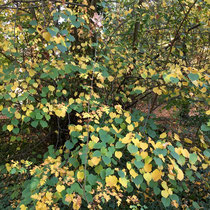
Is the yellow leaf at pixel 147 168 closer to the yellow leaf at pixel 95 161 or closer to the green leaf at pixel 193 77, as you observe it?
the yellow leaf at pixel 95 161

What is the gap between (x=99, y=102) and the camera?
1984 mm

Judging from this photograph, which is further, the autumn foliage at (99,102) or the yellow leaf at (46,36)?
the autumn foliage at (99,102)

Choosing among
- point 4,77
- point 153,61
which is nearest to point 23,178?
point 4,77

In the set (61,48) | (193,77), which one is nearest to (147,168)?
(193,77)

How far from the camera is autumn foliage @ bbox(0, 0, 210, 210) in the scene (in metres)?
1.45

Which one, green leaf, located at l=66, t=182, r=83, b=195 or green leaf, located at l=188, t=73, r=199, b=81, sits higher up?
green leaf, located at l=188, t=73, r=199, b=81

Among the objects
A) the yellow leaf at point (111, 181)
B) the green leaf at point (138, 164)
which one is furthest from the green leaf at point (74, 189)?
the green leaf at point (138, 164)

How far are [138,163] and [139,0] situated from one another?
8.86 feet

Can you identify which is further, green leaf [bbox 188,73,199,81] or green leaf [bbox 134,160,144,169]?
green leaf [bbox 188,73,199,81]

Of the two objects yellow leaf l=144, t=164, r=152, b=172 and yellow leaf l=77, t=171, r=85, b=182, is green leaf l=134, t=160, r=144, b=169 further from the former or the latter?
yellow leaf l=77, t=171, r=85, b=182

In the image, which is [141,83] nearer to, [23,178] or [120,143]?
[120,143]

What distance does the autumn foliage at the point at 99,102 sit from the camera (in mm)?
1454

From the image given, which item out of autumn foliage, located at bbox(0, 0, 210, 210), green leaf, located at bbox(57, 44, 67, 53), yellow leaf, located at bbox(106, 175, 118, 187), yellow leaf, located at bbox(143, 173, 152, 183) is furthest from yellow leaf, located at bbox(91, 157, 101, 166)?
green leaf, located at bbox(57, 44, 67, 53)

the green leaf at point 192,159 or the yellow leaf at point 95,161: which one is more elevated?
the green leaf at point 192,159
